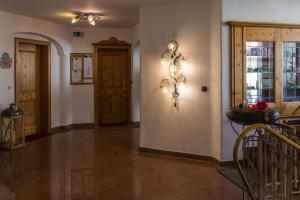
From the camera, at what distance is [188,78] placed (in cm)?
555

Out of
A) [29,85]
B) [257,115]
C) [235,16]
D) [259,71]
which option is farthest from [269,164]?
[29,85]

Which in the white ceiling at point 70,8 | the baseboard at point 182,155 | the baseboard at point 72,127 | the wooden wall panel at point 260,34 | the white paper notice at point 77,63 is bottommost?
the baseboard at point 182,155

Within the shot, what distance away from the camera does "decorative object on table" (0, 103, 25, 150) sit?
6.21 meters

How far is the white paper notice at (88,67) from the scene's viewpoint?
850cm

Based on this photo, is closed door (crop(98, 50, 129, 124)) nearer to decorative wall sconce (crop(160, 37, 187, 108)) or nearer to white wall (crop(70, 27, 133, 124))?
white wall (crop(70, 27, 133, 124))

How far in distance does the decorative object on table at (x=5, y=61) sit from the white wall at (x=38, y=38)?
7cm

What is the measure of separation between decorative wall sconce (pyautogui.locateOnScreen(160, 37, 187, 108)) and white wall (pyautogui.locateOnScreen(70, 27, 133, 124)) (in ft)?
10.5

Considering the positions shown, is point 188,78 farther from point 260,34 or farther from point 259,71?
A: point 260,34

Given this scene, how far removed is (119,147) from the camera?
653 centimetres

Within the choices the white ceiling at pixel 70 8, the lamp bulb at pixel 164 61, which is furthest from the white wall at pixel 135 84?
the lamp bulb at pixel 164 61

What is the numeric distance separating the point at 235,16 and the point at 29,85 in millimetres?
4748

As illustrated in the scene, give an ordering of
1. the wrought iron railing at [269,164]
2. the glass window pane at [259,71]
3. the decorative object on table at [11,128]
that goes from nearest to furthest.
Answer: the wrought iron railing at [269,164], the glass window pane at [259,71], the decorative object on table at [11,128]

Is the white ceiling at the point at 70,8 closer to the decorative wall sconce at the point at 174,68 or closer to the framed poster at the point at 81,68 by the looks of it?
the decorative wall sconce at the point at 174,68

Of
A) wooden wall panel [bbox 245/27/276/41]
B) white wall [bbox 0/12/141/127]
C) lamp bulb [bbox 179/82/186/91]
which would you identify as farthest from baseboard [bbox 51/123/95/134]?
wooden wall panel [bbox 245/27/276/41]
